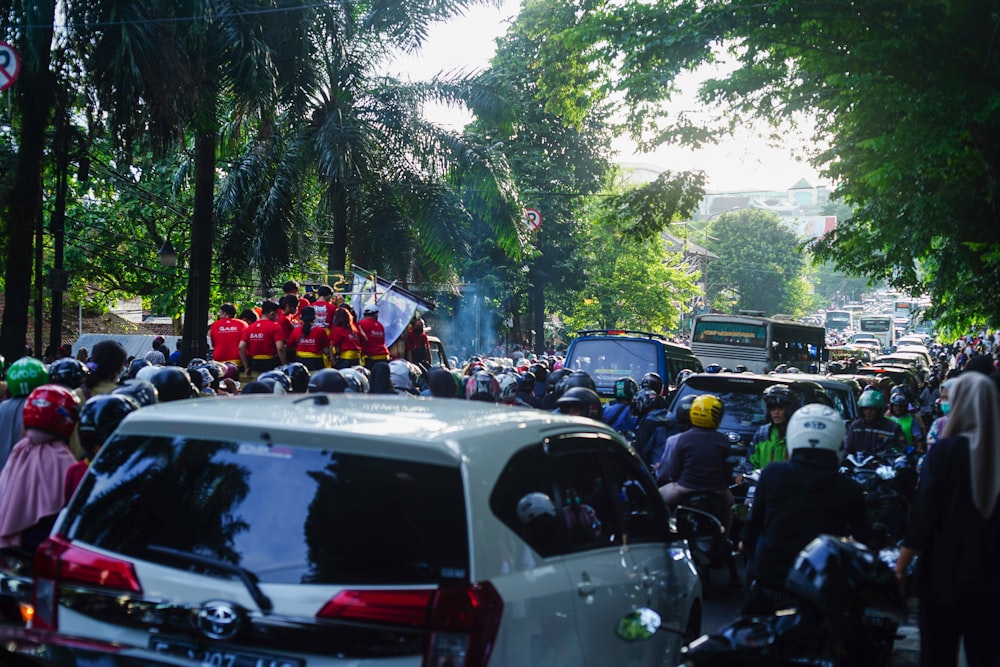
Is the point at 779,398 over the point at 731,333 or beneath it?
beneath

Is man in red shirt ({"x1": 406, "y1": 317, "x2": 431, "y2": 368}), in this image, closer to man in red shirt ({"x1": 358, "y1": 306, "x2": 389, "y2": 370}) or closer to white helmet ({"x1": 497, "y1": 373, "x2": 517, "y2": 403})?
white helmet ({"x1": 497, "y1": 373, "x2": 517, "y2": 403})

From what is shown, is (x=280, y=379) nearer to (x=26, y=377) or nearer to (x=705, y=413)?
(x=26, y=377)

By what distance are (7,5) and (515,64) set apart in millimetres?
30725

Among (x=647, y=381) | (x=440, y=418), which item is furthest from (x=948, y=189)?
(x=440, y=418)

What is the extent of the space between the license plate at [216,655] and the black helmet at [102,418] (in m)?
2.62

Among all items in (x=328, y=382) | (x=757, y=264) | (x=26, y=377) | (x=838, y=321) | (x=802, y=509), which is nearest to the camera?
(x=802, y=509)

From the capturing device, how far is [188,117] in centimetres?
1595

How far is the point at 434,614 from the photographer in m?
3.64

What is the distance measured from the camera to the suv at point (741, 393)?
1275cm

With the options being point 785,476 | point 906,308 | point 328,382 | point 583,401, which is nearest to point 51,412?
point 328,382

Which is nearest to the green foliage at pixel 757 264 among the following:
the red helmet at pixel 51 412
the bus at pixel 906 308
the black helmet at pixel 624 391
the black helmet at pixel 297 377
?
the bus at pixel 906 308

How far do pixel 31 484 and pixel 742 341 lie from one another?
115 feet

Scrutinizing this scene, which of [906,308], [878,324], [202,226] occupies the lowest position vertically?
[202,226]

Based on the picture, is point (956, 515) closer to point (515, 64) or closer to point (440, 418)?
point (440, 418)
